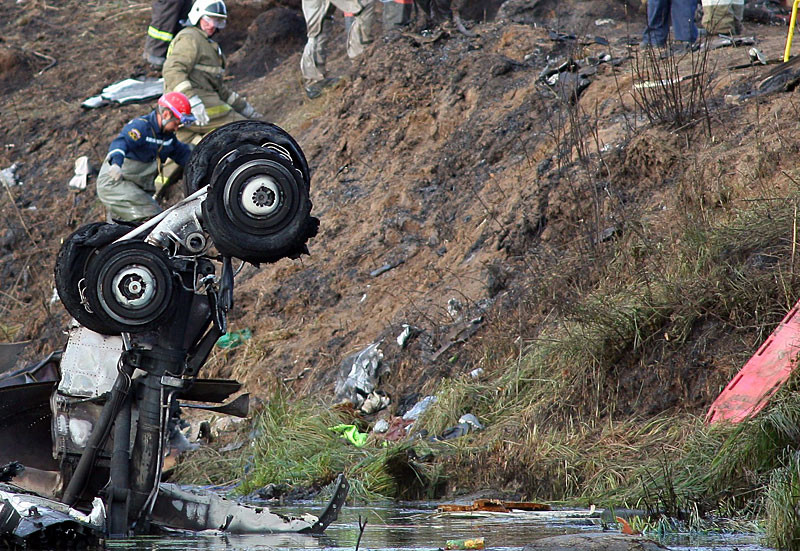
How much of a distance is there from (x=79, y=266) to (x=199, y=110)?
900 cm

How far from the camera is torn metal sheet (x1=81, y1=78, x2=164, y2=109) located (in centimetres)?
1986

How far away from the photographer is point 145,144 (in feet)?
43.2

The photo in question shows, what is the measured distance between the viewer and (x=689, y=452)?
7.23 m

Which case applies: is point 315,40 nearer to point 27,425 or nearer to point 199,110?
point 199,110

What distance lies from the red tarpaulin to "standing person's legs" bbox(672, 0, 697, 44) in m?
6.08

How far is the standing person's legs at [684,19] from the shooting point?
42.2 feet

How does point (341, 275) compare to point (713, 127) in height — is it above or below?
below

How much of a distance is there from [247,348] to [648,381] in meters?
5.46

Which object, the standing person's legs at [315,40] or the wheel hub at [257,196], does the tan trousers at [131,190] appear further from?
the wheel hub at [257,196]

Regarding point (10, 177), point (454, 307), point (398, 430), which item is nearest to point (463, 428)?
point (398, 430)

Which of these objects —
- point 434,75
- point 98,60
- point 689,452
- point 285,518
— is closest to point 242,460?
point 285,518

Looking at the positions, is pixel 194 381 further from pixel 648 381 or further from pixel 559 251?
pixel 559 251

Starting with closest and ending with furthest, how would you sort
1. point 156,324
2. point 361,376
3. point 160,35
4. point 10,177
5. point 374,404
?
point 156,324 < point 374,404 < point 361,376 < point 160,35 < point 10,177

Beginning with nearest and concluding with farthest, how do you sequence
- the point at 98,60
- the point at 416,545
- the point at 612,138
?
the point at 416,545 < the point at 612,138 < the point at 98,60
